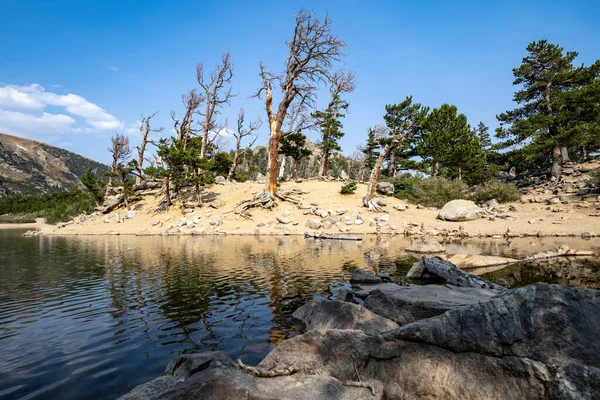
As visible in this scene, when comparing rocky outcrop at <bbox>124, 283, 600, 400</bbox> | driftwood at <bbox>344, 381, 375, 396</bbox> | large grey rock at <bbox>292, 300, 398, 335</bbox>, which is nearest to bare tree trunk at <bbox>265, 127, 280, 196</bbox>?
large grey rock at <bbox>292, 300, 398, 335</bbox>

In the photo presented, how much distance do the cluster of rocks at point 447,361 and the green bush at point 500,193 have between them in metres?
34.4

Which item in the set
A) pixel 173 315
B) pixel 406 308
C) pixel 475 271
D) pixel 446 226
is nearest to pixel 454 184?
pixel 446 226

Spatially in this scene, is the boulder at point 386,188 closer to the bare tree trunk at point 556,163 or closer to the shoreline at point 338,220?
the shoreline at point 338,220

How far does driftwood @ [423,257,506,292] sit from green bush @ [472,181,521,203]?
89.9ft

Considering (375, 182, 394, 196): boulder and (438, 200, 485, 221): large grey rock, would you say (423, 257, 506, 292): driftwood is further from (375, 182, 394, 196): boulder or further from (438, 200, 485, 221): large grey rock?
(375, 182, 394, 196): boulder

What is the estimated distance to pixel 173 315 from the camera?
23.8 ft

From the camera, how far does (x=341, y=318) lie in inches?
232

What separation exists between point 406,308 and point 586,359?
10.9ft

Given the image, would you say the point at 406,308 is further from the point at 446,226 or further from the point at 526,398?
the point at 446,226

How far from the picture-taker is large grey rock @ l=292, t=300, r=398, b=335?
554 cm

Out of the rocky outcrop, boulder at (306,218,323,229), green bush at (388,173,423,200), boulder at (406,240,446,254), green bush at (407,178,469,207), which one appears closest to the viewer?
the rocky outcrop

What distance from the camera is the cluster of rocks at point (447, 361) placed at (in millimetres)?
2996

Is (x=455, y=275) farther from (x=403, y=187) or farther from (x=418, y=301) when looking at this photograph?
(x=403, y=187)

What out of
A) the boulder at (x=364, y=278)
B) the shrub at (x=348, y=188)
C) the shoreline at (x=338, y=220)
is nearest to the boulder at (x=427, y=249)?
the shoreline at (x=338, y=220)
